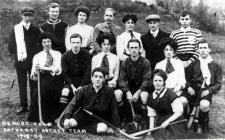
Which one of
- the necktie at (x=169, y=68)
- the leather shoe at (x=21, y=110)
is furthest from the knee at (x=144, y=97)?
the leather shoe at (x=21, y=110)

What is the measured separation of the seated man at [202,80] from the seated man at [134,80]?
520 millimetres

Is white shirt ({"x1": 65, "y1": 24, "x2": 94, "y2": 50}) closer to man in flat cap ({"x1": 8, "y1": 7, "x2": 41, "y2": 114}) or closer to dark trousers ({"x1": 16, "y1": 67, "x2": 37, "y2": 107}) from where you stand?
man in flat cap ({"x1": 8, "y1": 7, "x2": 41, "y2": 114})

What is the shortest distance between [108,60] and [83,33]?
0.66 meters

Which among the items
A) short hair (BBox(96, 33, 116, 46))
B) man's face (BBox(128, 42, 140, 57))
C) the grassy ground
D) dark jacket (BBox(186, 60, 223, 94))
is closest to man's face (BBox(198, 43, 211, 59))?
dark jacket (BBox(186, 60, 223, 94))

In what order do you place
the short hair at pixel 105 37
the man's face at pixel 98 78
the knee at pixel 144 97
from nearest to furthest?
the man's face at pixel 98 78, the knee at pixel 144 97, the short hair at pixel 105 37

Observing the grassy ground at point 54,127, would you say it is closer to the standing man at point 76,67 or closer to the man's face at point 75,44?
the standing man at point 76,67

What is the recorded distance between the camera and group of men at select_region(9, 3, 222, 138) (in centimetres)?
380

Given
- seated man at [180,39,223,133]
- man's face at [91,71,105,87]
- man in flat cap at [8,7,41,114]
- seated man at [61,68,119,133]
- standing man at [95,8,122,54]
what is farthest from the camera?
standing man at [95,8,122,54]

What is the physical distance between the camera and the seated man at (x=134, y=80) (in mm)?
4000

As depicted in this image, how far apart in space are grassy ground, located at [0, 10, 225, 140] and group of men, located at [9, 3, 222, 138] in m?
0.20

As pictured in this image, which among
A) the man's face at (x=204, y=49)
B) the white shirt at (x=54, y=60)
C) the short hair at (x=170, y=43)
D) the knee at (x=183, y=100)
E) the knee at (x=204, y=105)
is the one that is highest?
the short hair at (x=170, y=43)

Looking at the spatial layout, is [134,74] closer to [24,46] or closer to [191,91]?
[191,91]

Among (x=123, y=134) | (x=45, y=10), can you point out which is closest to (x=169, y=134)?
(x=123, y=134)

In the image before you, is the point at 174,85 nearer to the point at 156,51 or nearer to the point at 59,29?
the point at 156,51
